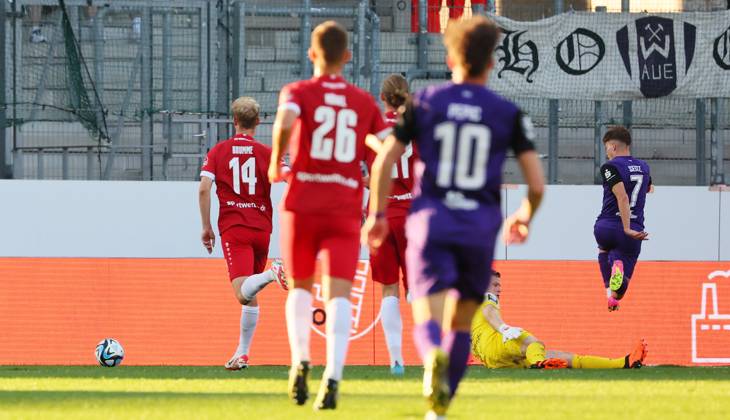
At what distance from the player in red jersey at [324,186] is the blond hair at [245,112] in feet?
10.2

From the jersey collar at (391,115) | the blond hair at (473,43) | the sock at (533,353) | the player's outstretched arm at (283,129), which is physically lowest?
the sock at (533,353)

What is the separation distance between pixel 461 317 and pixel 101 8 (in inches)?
380

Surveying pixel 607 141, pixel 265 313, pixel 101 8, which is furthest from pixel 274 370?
pixel 101 8

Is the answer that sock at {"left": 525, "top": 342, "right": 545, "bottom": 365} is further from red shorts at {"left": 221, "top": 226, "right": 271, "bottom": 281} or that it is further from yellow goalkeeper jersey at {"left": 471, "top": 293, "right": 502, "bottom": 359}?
red shorts at {"left": 221, "top": 226, "right": 271, "bottom": 281}

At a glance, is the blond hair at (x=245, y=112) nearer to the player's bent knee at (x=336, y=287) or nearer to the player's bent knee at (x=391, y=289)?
the player's bent knee at (x=391, y=289)

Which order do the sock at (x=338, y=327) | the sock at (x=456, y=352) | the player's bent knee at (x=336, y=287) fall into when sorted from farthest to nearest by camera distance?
the player's bent knee at (x=336, y=287)
the sock at (x=338, y=327)
the sock at (x=456, y=352)

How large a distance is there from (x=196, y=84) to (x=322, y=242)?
8014 millimetres

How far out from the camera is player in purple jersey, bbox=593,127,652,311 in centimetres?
1134

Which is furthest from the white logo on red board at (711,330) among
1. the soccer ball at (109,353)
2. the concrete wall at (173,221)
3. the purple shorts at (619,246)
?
the soccer ball at (109,353)

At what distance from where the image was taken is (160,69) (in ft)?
45.7

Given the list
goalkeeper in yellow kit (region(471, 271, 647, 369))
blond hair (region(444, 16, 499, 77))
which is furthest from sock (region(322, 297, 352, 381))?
goalkeeper in yellow kit (region(471, 271, 647, 369))

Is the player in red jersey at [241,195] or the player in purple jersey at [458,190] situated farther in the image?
the player in red jersey at [241,195]

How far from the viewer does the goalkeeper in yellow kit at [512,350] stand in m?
10.1

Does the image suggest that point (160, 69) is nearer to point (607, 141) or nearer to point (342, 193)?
point (607, 141)
